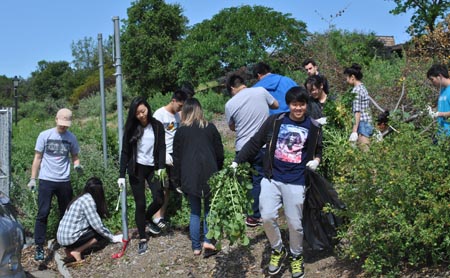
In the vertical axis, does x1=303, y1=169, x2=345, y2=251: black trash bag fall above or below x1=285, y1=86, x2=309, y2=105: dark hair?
below

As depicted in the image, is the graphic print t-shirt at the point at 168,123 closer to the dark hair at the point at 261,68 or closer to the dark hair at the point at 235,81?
the dark hair at the point at 235,81

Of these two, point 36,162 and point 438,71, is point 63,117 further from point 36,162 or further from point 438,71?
point 438,71

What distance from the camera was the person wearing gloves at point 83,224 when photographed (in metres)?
7.04

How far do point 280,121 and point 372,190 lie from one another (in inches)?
41.1

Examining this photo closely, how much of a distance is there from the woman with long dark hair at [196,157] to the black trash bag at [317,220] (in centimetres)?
114

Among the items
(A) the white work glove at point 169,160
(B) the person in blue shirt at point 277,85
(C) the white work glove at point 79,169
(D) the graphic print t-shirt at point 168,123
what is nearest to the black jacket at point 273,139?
(B) the person in blue shirt at point 277,85

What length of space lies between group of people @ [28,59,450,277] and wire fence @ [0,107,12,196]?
1175mm

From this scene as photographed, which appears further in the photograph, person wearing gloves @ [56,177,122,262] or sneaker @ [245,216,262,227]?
person wearing gloves @ [56,177,122,262]

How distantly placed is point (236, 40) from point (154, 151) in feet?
37.1

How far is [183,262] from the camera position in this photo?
6367 millimetres

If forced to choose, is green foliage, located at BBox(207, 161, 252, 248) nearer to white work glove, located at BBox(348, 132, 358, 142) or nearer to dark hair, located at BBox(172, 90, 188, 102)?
white work glove, located at BBox(348, 132, 358, 142)

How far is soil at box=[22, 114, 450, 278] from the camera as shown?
5.54m

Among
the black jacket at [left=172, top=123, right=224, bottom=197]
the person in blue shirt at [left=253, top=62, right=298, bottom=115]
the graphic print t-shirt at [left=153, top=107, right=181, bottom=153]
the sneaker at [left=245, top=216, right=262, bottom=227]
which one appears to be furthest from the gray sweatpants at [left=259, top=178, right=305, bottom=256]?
the graphic print t-shirt at [left=153, top=107, right=181, bottom=153]

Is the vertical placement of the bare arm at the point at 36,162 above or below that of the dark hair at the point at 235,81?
below
